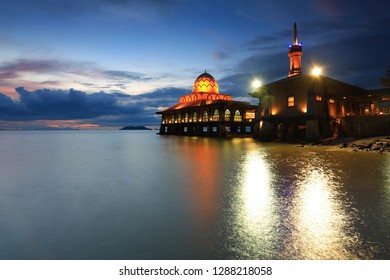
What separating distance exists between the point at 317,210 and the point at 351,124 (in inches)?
1383

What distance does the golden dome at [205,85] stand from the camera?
79488mm

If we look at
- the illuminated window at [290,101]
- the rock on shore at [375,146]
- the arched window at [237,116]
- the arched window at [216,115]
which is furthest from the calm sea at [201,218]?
the arched window at [237,116]

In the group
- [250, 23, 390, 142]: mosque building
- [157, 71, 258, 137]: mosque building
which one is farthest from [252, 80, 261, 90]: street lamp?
[157, 71, 258, 137]: mosque building

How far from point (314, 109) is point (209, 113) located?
32.9 m

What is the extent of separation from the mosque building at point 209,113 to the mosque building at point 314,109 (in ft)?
60.4

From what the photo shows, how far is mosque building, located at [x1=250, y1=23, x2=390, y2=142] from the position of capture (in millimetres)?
35094

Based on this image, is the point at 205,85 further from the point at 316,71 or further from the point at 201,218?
the point at 201,218

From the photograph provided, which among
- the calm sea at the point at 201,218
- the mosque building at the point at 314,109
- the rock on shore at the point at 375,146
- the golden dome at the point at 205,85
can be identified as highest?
the golden dome at the point at 205,85

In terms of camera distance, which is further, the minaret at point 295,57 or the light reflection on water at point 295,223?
the minaret at point 295,57

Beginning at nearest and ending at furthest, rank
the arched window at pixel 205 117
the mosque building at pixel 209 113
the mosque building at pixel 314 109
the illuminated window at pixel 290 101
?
the mosque building at pixel 314 109, the illuminated window at pixel 290 101, the mosque building at pixel 209 113, the arched window at pixel 205 117

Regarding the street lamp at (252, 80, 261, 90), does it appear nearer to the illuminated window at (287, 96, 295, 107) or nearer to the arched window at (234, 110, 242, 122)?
the illuminated window at (287, 96, 295, 107)

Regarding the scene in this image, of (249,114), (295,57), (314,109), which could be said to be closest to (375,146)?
(314,109)

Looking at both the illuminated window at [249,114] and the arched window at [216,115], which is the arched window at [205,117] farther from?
the illuminated window at [249,114]
